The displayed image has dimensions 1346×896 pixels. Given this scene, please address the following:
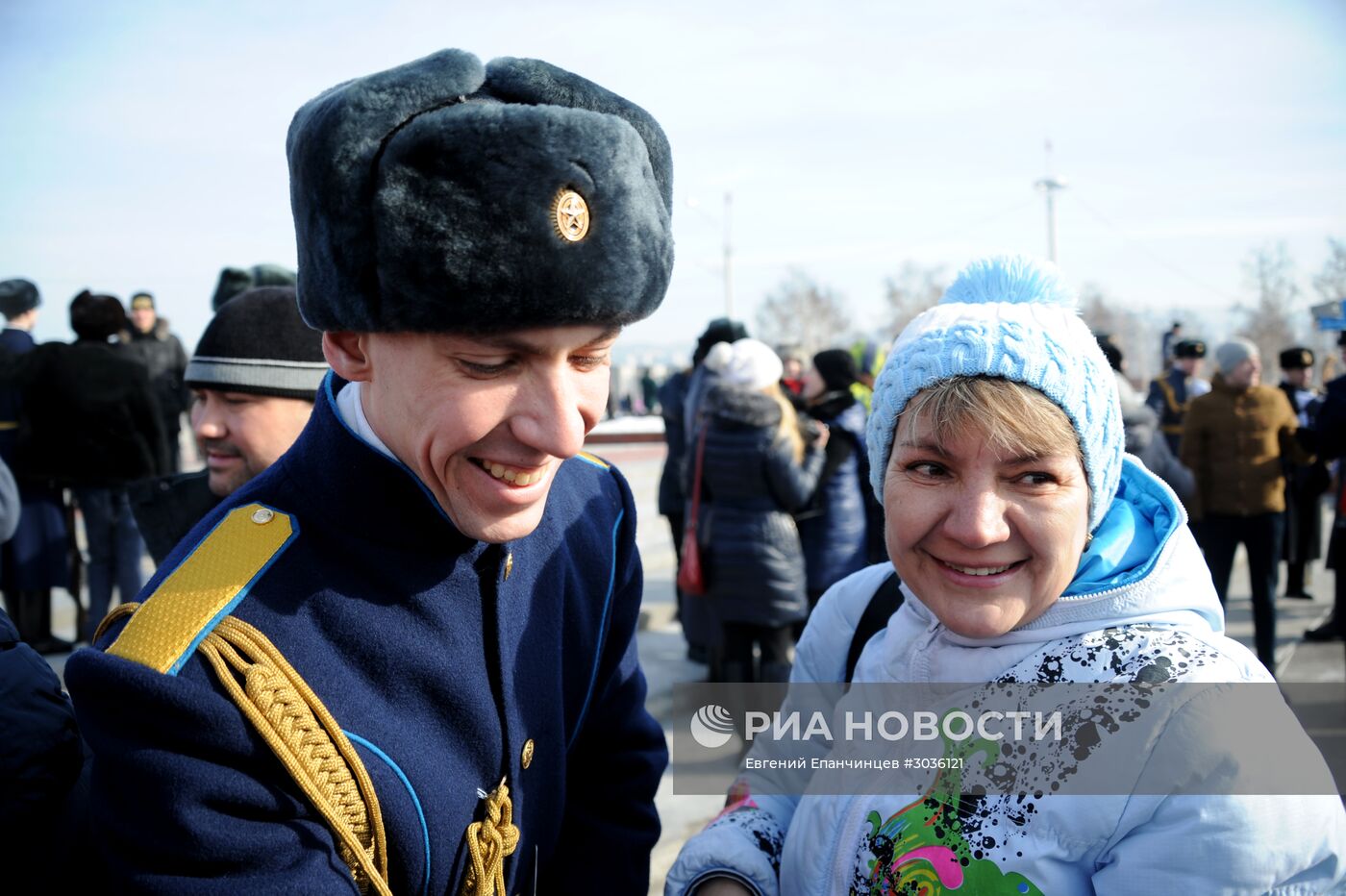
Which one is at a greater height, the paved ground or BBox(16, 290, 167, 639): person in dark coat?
BBox(16, 290, 167, 639): person in dark coat

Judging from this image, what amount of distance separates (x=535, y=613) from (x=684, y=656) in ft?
17.5

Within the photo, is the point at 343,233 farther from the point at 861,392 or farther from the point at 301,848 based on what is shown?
the point at 861,392

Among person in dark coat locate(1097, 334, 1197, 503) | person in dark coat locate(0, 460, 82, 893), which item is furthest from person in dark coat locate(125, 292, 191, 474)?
person in dark coat locate(0, 460, 82, 893)

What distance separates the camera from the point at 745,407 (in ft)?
16.2

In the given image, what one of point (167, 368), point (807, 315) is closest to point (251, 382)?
point (167, 368)

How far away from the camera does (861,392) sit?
6.79 m

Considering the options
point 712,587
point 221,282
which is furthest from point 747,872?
point 221,282

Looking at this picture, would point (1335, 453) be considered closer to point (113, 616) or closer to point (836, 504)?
point (836, 504)

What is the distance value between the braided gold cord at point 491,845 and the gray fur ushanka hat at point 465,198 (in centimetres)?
71

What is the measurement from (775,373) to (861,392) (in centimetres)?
189

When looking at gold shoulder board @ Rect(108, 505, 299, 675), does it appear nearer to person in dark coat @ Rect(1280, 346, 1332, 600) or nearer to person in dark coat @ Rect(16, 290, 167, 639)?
person in dark coat @ Rect(16, 290, 167, 639)

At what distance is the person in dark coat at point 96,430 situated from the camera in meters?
6.16

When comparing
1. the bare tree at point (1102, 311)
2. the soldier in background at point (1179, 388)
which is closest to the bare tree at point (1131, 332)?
the bare tree at point (1102, 311)

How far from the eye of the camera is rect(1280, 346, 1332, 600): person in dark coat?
7.37 metres
